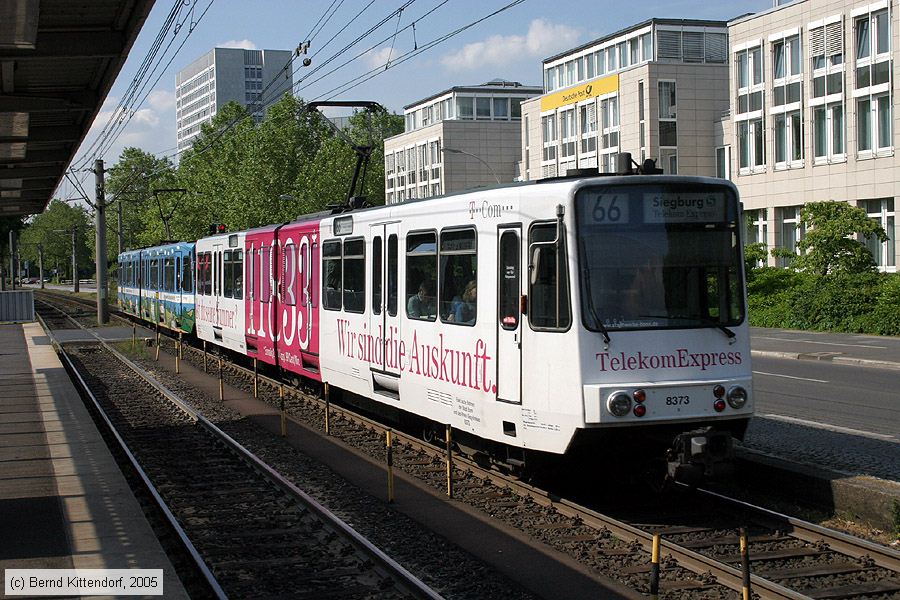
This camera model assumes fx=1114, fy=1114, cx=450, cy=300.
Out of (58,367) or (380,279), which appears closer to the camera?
(380,279)

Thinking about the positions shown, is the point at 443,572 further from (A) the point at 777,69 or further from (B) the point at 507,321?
(A) the point at 777,69

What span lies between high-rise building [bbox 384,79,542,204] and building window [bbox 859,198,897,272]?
4183cm

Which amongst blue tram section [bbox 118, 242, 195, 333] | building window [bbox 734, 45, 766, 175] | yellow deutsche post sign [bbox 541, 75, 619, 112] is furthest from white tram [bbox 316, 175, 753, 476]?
yellow deutsche post sign [bbox 541, 75, 619, 112]

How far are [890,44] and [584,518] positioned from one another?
37380 mm

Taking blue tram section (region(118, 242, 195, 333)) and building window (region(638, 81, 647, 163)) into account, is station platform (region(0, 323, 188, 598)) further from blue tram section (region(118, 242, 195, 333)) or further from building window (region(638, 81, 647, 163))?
building window (region(638, 81, 647, 163))

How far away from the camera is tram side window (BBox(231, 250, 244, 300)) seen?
953 inches

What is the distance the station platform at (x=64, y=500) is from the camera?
8.97m

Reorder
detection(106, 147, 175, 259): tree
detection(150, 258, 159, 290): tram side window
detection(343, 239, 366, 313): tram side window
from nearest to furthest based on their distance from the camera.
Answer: detection(343, 239, 366, 313): tram side window, detection(150, 258, 159, 290): tram side window, detection(106, 147, 175, 259): tree

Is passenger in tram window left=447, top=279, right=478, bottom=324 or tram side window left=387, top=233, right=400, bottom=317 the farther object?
tram side window left=387, top=233, right=400, bottom=317

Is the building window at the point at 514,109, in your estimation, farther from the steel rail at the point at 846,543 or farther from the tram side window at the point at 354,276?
the steel rail at the point at 846,543

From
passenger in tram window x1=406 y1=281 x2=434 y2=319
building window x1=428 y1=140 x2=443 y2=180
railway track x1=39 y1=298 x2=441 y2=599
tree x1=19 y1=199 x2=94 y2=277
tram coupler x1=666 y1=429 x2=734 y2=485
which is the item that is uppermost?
building window x1=428 y1=140 x2=443 y2=180

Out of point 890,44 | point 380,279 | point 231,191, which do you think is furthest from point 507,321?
point 231,191

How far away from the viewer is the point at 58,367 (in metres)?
27.4

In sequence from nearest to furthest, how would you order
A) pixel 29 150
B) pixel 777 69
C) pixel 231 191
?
pixel 29 150, pixel 777 69, pixel 231 191
